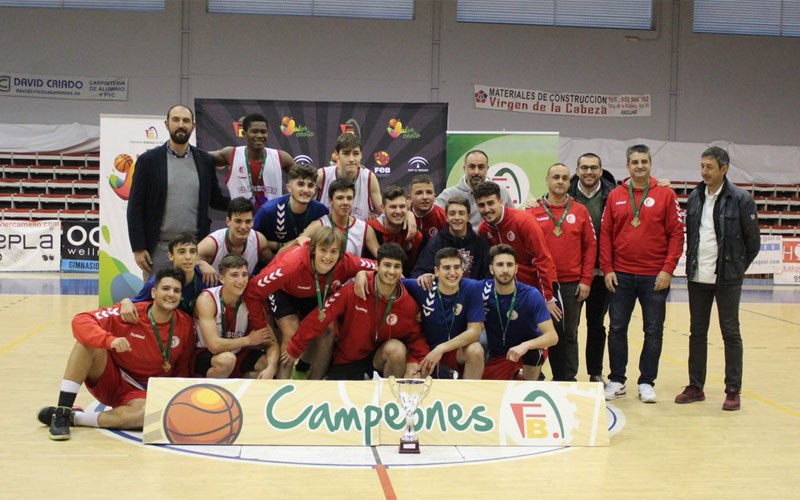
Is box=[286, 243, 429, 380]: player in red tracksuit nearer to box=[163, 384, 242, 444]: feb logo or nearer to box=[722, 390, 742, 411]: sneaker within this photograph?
box=[163, 384, 242, 444]: feb logo

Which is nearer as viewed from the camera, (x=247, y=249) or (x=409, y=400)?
(x=409, y=400)

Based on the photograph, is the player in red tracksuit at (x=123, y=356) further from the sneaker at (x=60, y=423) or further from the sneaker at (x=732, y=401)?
the sneaker at (x=732, y=401)

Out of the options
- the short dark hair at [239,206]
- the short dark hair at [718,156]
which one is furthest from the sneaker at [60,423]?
the short dark hair at [718,156]

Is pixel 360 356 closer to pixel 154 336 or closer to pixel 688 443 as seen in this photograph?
pixel 154 336

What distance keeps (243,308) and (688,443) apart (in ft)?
9.42

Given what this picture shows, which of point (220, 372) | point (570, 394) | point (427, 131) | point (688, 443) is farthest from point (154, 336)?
point (427, 131)

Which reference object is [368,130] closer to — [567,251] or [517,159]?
[517,159]

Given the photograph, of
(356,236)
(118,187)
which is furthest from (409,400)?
(118,187)

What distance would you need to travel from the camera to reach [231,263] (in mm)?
5199

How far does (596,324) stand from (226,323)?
294 cm

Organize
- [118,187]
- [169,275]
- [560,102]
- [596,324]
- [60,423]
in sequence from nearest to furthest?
[60,423], [169,275], [596,324], [118,187], [560,102]

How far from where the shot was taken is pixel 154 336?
16.5 feet

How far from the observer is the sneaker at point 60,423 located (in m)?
4.73

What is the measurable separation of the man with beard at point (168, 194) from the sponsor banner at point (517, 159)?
4847 millimetres
